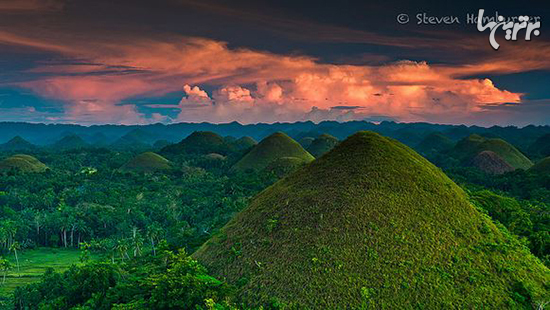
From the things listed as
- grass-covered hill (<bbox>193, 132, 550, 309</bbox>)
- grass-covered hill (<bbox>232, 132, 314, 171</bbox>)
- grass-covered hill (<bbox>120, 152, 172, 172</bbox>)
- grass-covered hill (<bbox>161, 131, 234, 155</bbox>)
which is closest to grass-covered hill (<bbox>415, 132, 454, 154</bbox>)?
grass-covered hill (<bbox>232, 132, 314, 171</bbox>)

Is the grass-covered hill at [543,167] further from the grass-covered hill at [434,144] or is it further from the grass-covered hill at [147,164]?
the grass-covered hill at [147,164]

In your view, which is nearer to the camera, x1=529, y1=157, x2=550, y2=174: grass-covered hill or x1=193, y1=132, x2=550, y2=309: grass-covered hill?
x1=193, y1=132, x2=550, y2=309: grass-covered hill

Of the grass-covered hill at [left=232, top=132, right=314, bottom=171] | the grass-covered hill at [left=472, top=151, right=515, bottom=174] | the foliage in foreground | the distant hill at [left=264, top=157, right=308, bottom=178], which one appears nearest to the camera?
the foliage in foreground

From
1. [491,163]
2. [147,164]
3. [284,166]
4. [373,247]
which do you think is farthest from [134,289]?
[491,163]

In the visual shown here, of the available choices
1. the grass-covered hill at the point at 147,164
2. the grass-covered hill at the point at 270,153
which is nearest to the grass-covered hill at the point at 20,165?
the grass-covered hill at the point at 147,164

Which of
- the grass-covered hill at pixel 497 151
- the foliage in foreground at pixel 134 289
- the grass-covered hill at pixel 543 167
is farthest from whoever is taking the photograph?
the grass-covered hill at pixel 497 151

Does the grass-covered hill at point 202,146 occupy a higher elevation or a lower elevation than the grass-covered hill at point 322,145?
lower

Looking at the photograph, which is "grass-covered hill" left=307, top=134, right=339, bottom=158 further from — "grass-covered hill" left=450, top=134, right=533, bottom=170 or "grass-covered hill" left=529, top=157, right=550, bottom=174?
"grass-covered hill" left=529, top=157, right=550, bottom=174
